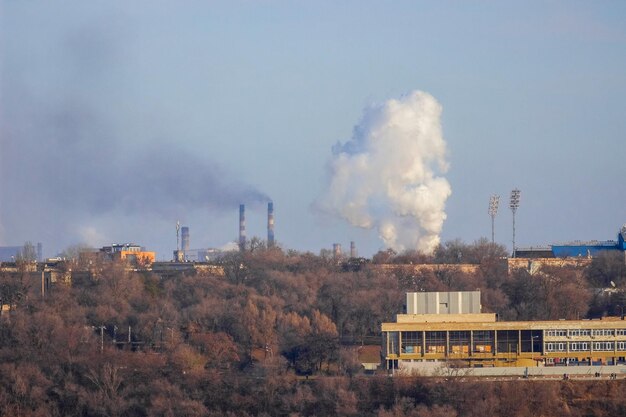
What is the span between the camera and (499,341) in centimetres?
5575

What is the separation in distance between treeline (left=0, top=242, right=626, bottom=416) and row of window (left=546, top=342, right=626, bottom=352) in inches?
231

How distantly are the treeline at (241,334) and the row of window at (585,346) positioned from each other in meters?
5.86

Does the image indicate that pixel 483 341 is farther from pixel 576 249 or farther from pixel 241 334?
pixel 576 249

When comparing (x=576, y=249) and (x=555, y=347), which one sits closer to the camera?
(x=555, y=347)

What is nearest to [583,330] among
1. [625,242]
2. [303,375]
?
[303,375]

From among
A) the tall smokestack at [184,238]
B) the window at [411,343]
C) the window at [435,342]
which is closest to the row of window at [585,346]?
the window at [435,342]

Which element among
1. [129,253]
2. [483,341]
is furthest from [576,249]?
[483,341]

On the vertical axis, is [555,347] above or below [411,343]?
below

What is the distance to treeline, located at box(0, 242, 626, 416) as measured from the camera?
49656mm

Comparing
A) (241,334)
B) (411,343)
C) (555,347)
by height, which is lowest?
(555,347)

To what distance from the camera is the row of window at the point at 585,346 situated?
55688mm

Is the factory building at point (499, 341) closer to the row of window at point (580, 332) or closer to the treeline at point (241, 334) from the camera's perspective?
the row of window at point (580, 332)

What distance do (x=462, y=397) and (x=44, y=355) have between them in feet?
49.4

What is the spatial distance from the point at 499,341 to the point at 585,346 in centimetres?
307
